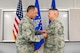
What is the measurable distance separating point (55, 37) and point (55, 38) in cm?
2

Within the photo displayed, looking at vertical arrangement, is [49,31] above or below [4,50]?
above

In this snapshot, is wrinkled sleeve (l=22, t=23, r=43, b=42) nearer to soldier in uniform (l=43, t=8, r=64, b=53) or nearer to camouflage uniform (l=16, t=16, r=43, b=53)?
camouflage uniform (l=16, t=16, r=43, b=53)

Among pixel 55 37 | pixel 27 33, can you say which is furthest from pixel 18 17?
pixel 27 33

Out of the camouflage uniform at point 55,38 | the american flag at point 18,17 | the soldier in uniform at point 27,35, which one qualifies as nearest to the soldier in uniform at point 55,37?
the camouflage uniform at point 55,38

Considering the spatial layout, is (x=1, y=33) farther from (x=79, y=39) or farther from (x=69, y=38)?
(x=79, y=39)

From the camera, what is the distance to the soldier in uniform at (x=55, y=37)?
3.21 meters

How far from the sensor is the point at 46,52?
135 inches

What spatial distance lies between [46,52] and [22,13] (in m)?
1.24

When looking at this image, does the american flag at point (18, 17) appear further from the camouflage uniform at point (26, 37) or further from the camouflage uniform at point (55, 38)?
the camouflage uniform at point (26, 37)

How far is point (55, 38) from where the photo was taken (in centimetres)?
325

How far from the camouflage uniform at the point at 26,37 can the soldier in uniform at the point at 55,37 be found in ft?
1.65

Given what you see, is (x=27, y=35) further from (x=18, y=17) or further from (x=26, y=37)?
(x=18, y=17)

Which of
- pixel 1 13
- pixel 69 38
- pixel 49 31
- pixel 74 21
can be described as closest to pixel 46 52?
pixel 49 31

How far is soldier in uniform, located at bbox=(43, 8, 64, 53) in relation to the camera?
3.21 m
